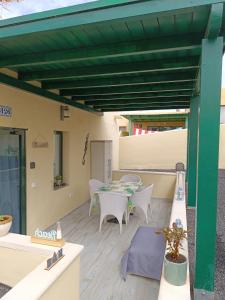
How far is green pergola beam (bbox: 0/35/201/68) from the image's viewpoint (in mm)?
2569

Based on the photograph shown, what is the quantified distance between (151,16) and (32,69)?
2.59 metres

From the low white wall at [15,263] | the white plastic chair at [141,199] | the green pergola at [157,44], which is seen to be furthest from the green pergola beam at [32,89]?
the white plastic chair at [141,199]

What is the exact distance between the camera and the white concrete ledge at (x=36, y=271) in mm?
1764

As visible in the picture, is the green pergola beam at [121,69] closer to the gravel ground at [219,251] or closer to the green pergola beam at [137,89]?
the green pergola beam at [137,89]

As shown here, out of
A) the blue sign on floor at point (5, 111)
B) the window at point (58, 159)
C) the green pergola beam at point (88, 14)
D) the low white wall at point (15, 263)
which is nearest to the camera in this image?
the green pergola beam at point (88, 14)

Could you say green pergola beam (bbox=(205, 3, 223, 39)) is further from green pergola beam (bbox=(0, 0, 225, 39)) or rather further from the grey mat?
the grey mat

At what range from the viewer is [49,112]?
5.25m

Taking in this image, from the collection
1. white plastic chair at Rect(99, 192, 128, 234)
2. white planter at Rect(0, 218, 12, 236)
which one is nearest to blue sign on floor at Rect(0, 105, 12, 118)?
white planter at Rect(0, 218, 12, 236)

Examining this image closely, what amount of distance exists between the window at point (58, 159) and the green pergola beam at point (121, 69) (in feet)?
6.87

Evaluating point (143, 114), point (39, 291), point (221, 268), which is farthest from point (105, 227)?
point (143, 114)

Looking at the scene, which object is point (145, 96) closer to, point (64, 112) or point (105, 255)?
point (64, 112)

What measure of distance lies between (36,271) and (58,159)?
427cm

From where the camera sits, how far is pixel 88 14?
84.9 inches

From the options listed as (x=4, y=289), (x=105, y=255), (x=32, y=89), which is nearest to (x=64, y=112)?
(x=32, y=89)
